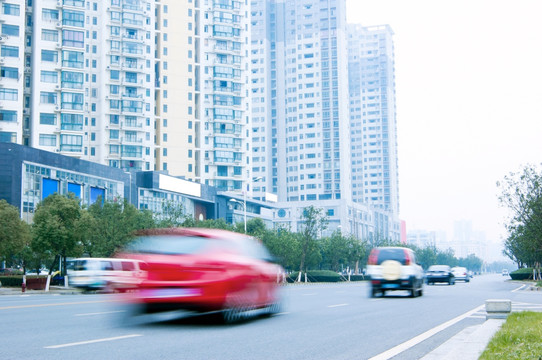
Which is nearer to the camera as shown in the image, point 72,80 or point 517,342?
point 517,342

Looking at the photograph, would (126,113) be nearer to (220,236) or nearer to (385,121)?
(220,236)

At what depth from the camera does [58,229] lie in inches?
1657

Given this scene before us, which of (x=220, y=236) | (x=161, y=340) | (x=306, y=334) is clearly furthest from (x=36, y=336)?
(x=306, y=334)

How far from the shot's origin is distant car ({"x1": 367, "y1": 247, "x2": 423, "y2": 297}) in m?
22.8

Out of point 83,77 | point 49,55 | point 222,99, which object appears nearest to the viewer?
point 49,55

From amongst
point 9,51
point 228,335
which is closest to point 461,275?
point 228,335

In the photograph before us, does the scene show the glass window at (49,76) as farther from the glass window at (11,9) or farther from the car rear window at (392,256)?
the car rear window at (392,256)

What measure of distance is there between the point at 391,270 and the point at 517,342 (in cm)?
1417

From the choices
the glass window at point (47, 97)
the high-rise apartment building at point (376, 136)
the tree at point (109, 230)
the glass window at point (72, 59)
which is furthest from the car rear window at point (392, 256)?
the high-rise apartment building at point (376, 136)

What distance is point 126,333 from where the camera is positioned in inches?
411

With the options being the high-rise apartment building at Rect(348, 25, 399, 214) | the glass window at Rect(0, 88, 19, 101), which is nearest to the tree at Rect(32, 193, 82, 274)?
the glass window at Rect(0, 88, 19, 101)

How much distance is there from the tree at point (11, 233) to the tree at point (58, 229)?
72 cm

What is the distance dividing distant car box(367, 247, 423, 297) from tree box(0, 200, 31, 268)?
89.1ft

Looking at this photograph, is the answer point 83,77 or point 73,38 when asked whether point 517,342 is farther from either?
point 73,38
